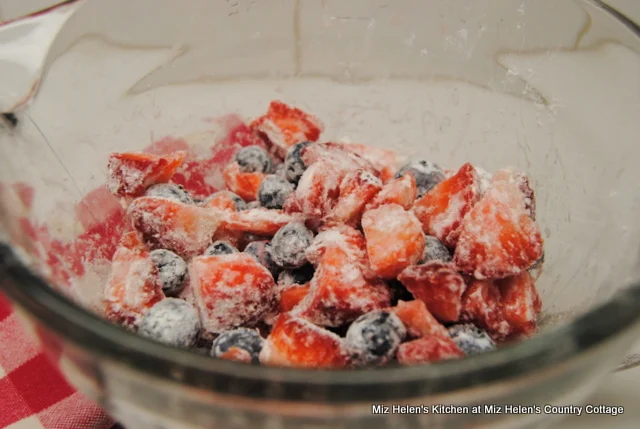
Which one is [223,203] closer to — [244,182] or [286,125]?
[244,182]

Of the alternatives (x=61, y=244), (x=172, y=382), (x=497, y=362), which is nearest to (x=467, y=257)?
(x=497, y=362)

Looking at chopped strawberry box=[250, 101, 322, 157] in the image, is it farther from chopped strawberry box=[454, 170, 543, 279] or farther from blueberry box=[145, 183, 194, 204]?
chopped strawberry box=[454, 170, 543, 279]

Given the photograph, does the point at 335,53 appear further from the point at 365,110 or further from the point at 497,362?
the point at 497,362

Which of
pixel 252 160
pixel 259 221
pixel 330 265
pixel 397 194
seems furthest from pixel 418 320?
pixel 252 160

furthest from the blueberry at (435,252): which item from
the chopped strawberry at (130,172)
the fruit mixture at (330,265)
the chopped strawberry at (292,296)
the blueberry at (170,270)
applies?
the chopped strawberry at (130,172)

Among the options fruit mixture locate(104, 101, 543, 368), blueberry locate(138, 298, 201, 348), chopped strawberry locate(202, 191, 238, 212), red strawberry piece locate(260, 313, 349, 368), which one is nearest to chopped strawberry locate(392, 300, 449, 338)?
fruit mixture locate(104, 101, 543, 368)
